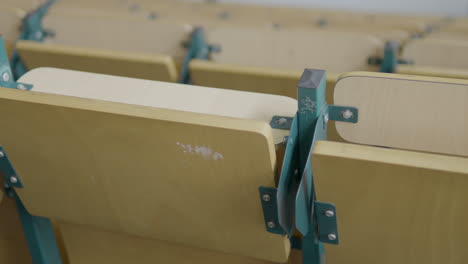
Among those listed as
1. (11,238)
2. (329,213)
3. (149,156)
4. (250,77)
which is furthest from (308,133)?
(11,238)

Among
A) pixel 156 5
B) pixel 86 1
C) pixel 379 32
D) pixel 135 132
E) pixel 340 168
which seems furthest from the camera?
pixel 156 5

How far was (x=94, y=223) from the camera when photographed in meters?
1.40

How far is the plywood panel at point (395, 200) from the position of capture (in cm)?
93

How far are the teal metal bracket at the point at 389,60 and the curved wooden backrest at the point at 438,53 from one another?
0.04 meters

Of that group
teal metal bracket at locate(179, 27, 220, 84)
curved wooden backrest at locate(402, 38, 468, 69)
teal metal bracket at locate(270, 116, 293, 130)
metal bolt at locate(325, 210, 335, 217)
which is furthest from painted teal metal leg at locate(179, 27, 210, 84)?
metal bolt at locate(325, 210, 335, 217)

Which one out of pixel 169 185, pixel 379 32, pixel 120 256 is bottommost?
pixel 120 256

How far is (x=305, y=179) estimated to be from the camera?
3.69ft

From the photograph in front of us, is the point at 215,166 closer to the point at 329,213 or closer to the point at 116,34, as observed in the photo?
the point at 329,213

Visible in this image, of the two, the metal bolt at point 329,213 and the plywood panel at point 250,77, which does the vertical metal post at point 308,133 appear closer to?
the metal bolt at point 329,213

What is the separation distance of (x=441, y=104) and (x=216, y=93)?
0.50 meters

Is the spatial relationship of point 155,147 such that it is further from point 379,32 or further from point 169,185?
point 379,32

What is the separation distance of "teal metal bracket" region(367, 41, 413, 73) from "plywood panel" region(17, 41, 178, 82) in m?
0.86

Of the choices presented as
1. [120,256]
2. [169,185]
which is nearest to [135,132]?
[169,185]

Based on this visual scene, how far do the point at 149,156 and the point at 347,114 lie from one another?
0.45 m
